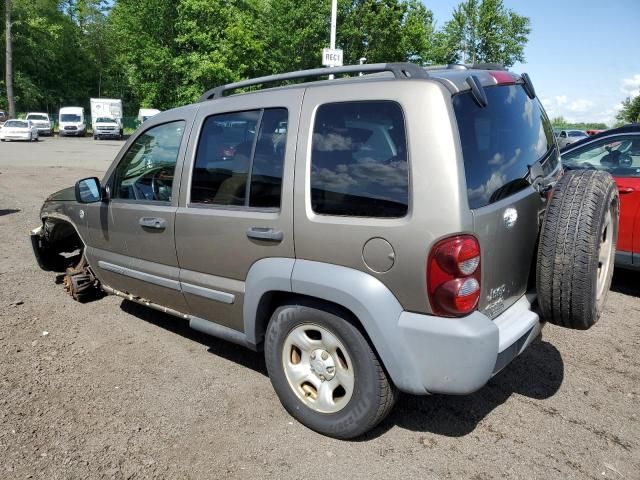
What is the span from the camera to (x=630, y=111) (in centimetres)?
7988

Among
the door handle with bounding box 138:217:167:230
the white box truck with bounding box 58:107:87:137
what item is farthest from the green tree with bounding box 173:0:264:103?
the door handle with bounding box 138:217:167:230

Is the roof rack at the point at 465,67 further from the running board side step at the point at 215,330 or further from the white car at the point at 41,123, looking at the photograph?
the white car at the point at 41,123

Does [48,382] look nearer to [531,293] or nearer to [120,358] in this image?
[120,358]

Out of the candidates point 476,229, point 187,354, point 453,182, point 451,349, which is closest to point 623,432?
point 451,349

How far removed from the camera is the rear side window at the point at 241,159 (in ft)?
9.65

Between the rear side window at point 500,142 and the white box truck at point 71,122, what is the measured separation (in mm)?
43004

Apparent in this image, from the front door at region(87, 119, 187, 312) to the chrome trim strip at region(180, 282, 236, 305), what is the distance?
0.11 metres

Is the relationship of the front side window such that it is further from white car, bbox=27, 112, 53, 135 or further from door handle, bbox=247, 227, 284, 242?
white car, bbox=27, 112, 53, 135

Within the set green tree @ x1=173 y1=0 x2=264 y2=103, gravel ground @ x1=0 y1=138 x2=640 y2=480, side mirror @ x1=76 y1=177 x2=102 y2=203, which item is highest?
green tree @ x1=173 y1=0 x2=264 y2=103

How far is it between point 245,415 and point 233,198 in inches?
51.4

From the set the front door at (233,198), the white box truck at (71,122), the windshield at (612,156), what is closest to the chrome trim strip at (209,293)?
the front door at (233,198)

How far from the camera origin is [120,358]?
3.85 metres

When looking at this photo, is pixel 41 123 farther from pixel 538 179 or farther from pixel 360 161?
pixel 538 179

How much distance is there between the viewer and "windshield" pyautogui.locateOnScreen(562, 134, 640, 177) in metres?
→ 5.10
